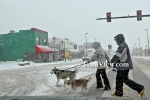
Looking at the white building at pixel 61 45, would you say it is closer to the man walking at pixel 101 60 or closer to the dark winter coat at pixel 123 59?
the man walking at pixel 101 60

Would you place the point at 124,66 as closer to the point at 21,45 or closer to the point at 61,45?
the point at 21,45

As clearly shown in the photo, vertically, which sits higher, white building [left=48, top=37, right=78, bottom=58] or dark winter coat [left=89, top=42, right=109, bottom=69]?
white building [left=48, top=37, right=78, bottom=58]

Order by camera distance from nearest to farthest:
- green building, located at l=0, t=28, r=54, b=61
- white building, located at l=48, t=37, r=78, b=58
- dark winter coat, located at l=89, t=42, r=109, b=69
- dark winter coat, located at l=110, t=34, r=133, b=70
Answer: dark winter coat, located at l=110, t=34, r=133, b=70 → dark winter coat, located at l=89, t=42, r=109, b=69 → green building, located at l=0, t=28, r=54, b=61 → white building, located at l=48, t=37, r=78, b=58

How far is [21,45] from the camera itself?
158 ft

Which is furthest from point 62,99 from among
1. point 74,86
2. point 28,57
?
point 28,57

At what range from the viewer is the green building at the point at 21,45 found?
155 ft

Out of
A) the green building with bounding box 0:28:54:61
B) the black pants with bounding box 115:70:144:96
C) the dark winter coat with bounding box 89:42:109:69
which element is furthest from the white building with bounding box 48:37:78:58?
the black pants with bounding box 115:70:144:96

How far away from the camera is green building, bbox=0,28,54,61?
47.2m

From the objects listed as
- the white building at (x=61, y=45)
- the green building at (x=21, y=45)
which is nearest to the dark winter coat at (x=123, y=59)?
the green building at (x=21, y=45)

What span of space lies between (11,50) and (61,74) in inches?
1680

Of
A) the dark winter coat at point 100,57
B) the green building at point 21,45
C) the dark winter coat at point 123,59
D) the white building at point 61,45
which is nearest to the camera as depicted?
the dark winter coat at point 123,59

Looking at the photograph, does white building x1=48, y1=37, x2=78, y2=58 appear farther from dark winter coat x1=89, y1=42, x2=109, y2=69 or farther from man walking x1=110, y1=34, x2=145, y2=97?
man walking x1=110, y1=34, x2=145, y2=97

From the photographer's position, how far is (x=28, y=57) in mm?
46562

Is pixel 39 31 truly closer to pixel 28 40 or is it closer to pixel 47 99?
pixel 28 40
